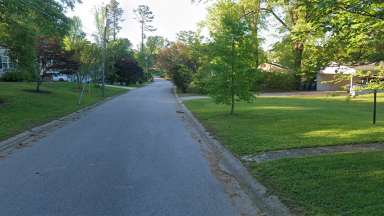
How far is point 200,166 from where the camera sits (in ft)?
24.5

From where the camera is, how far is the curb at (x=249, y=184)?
494 cm

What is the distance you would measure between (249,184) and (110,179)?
236 centimetres

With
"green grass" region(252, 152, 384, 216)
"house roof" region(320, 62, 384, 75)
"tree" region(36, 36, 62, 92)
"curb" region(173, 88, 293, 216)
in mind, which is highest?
"tree" region(36, 36, 62, 92)

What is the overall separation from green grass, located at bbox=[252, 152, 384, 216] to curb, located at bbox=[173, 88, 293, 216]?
13cm

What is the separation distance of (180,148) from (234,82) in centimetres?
747

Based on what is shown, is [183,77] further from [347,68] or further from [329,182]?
[329,182]

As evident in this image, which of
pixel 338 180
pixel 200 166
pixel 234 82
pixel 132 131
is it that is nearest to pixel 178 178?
pixel 200 166

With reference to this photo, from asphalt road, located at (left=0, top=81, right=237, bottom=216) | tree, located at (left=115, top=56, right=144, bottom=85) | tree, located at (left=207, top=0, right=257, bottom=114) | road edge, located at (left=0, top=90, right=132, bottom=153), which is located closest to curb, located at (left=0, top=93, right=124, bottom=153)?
road edge, located at (left=0, top=90, right=132, bottom=153)

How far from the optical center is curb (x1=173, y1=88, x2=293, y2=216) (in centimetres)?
494

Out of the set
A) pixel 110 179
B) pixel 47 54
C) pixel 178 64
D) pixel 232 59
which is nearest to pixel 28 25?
pixel 47 54

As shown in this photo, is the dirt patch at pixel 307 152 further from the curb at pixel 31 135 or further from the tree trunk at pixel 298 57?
the curb at pixel 31 135

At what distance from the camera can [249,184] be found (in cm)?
617

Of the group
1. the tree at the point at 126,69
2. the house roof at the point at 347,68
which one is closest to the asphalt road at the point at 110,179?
the house roof at the point at 347,68

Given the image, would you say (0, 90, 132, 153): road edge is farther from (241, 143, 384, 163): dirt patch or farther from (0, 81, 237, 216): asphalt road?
(241, 143, 384, 163): dirt patch
